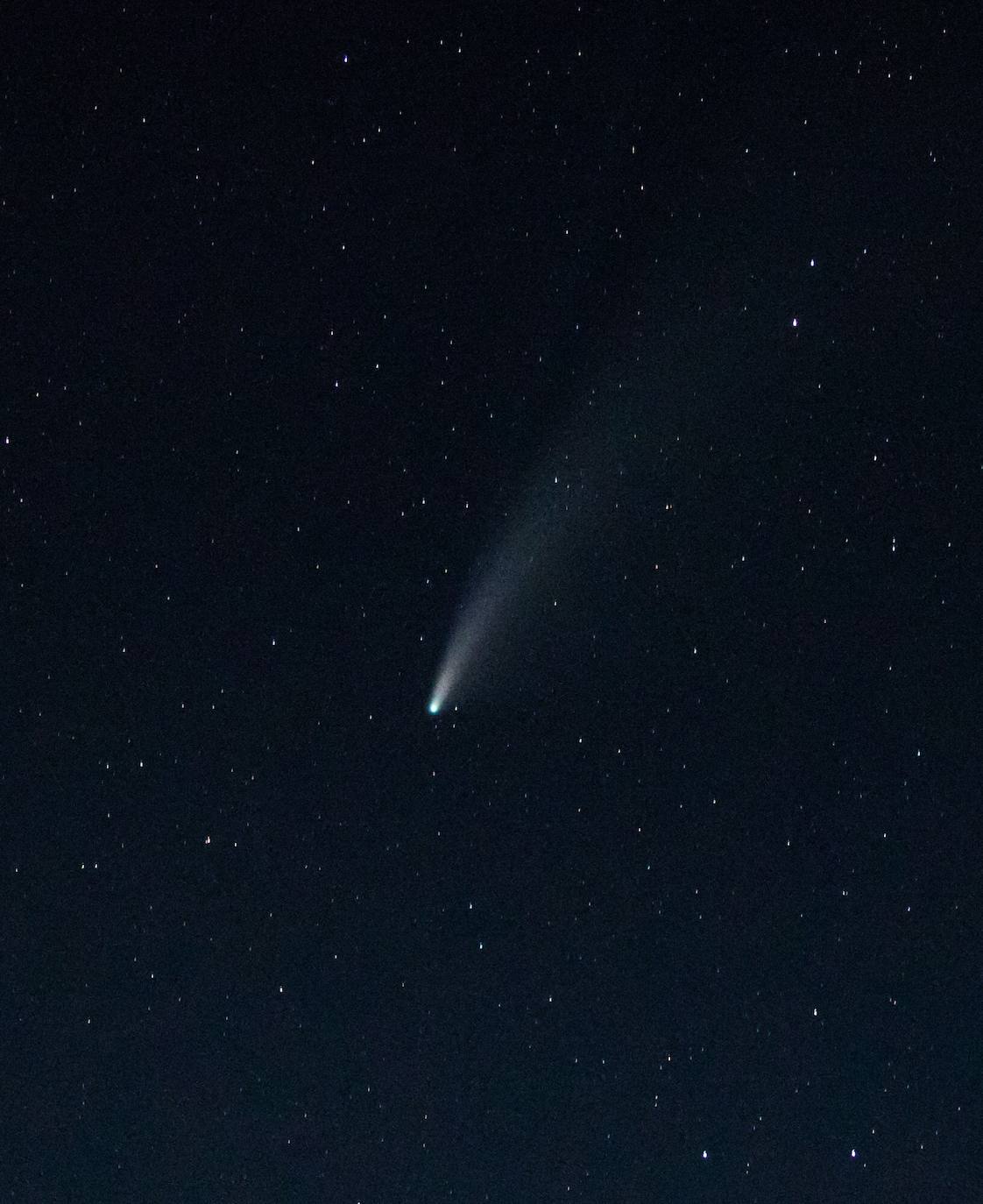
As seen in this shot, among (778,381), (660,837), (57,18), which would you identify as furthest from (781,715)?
(57,18)

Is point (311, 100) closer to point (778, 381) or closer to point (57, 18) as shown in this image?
point (57, 18)

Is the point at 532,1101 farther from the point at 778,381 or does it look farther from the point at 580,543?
the point at 778,381

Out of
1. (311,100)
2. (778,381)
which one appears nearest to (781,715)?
(778,381)

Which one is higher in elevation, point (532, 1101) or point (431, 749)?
point (431, 749)

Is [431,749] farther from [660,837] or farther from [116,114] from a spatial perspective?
[116,114]

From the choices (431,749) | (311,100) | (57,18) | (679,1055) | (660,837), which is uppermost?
(57,18)

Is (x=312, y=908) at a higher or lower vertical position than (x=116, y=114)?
lower

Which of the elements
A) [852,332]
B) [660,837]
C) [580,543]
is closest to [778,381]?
[852,332]
